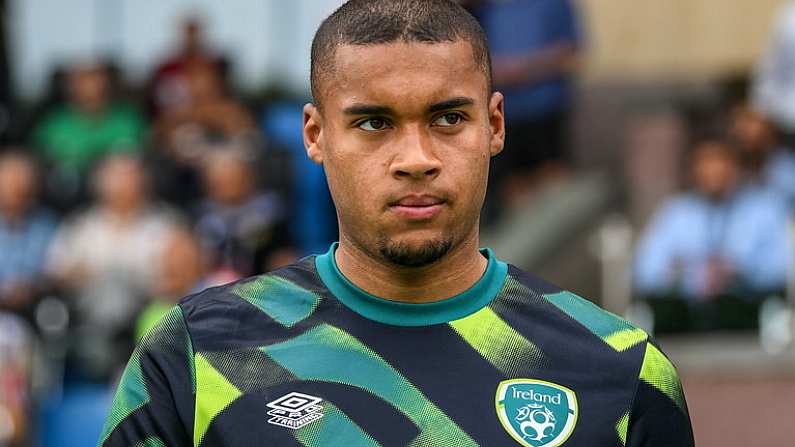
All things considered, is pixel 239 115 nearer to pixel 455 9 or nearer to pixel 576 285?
pixel 576 285

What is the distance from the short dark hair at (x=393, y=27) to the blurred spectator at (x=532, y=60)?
6797 mm

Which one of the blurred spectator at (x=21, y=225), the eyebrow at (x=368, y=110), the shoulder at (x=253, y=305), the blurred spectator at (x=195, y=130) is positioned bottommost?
the blurred spectator at (x=21, y=225)

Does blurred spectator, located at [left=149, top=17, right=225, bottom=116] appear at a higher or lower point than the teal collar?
lower

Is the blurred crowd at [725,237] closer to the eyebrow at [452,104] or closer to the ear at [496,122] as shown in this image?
the ear at [496,122]

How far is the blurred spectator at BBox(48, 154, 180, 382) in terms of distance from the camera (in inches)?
350

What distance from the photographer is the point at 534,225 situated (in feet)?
32.4

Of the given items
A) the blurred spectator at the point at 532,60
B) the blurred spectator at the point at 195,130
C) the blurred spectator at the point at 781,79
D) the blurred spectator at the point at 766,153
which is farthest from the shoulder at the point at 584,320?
the blurred spectator at the point at 532,60

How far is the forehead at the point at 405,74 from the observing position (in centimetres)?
290

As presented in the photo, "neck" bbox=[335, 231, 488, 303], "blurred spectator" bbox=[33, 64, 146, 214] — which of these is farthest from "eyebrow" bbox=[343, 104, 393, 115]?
"blurred spectator" bbox=[33, 64, 146, 214]

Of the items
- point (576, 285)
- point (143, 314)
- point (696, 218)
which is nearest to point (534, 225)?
point (576, 285)

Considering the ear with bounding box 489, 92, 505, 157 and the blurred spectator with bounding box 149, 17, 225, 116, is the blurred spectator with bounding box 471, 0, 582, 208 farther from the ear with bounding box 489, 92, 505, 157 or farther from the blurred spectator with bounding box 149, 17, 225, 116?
the ear with bounding box 489, 92, 505, 157

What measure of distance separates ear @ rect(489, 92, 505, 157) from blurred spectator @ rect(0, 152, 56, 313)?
6698 mm

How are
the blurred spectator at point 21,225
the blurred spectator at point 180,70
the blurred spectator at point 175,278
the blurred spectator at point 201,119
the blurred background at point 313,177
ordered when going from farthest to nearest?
the blurred spectator at point 180,70 < the blurred spectator at point 201,119 < the blurred spectator at point 21,225 < the blurred background at point 313,177 < the blurred spectator at point 175,278

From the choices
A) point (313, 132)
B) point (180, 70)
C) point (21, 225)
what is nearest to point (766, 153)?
point (180, 70)
